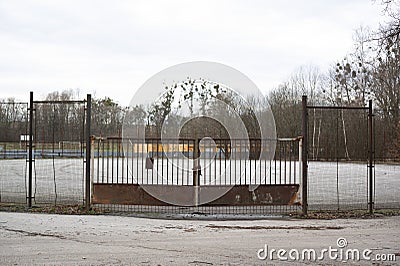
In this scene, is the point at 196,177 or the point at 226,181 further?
the point at 226,181

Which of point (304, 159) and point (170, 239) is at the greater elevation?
point (304, 159)

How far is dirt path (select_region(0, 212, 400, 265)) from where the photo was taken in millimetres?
7594

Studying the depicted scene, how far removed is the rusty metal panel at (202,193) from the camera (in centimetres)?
1275

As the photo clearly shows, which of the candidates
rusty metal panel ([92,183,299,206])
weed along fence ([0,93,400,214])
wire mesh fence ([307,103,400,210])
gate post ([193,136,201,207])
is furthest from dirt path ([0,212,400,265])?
wire mesh fence ([307,103,400,210])

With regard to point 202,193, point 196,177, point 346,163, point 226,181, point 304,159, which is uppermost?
point 304,159

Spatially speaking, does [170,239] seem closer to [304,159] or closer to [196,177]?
[196,177]

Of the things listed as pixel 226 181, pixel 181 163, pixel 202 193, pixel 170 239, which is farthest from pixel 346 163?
pixel 170 239

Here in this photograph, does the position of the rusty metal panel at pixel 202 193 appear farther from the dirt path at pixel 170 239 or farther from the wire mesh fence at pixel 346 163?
the wire mesh fence at pixel 346 163

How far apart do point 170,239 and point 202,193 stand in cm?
363

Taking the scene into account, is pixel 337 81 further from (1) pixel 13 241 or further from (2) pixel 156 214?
(1) pixel 13 241

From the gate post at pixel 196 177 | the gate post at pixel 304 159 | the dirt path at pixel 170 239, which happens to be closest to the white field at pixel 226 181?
the gate post at pixel 196 177

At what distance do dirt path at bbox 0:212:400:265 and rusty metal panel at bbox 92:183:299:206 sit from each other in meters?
0.79

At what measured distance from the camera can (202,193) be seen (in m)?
12.9

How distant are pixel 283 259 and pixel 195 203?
548cm
